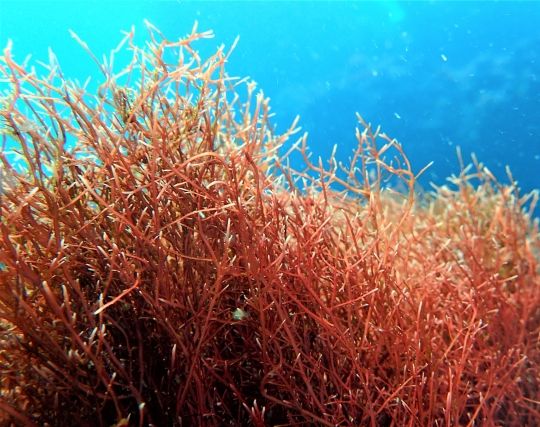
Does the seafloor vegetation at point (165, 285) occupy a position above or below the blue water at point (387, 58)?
below

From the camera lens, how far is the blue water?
3436 mm

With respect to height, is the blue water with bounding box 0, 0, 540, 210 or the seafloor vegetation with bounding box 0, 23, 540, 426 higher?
the blue water with bounding box 0, 0, 540, 210

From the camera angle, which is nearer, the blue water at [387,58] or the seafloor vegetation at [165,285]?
the seafloor vegetation at [165,285]

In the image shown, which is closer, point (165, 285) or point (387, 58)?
point (165, 285)

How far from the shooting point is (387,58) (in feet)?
12.9

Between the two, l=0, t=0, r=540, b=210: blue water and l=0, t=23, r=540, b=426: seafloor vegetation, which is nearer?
l=0, t=23, r=540, b=426: seafloor vegetation

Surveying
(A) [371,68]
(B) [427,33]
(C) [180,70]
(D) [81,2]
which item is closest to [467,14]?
(B) [427,33]

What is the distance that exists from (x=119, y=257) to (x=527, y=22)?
3548 mm

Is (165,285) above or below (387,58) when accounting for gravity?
below

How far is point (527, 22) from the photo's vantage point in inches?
131

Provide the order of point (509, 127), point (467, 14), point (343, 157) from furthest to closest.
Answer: point (343, 157) → point (467, 14) → point (509, 127)

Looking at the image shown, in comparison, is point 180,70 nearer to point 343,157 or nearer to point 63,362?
point 63,362

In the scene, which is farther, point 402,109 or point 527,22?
point 402,109

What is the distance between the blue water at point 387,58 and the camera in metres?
3.44
